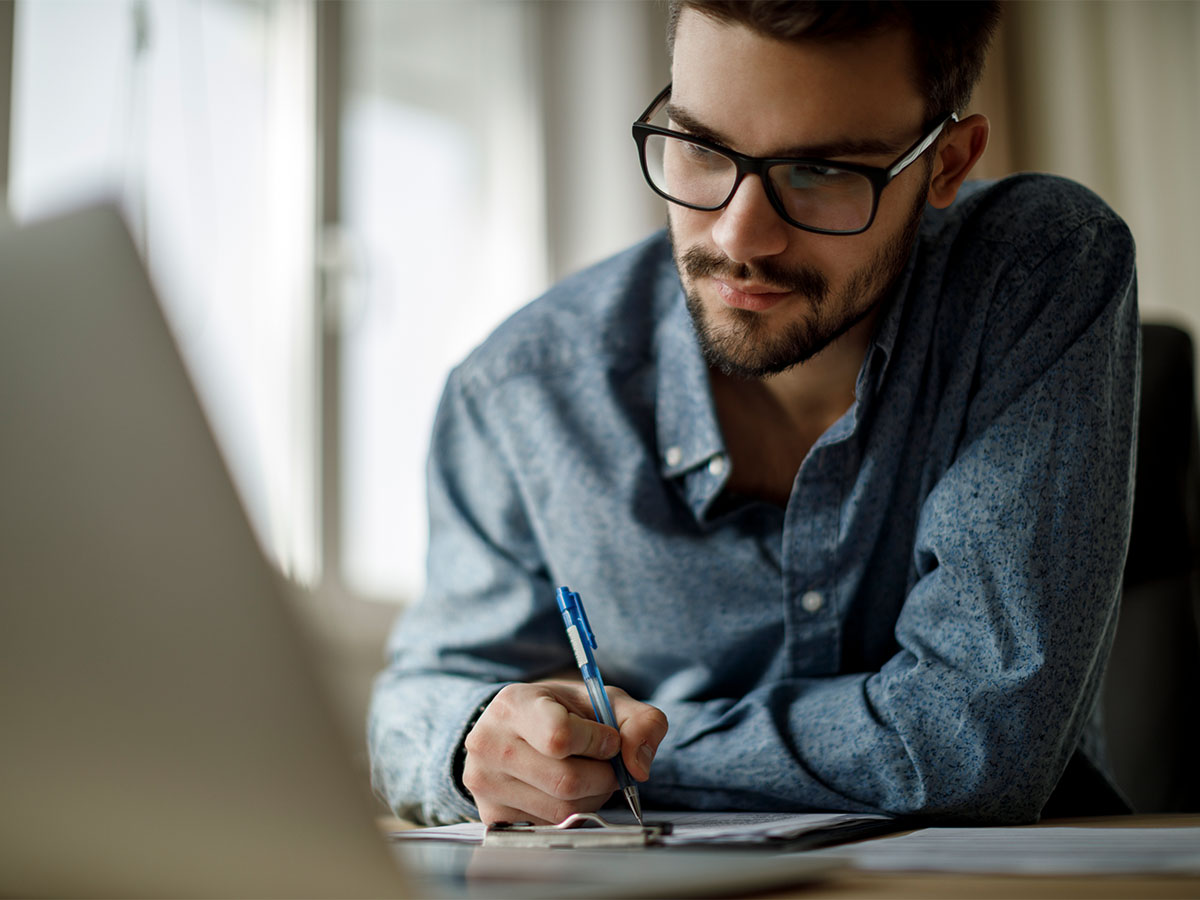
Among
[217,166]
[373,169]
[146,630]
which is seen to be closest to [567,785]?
[146,630]

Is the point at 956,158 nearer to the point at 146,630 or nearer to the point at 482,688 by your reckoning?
the point at 482,688

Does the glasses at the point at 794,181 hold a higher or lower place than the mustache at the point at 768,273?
higher

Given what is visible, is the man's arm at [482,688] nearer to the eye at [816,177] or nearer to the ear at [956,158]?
the eye at [816,177]

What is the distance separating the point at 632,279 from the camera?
128cm

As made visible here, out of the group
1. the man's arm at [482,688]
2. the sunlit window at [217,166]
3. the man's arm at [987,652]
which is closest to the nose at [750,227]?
the man's arm at [987,652]

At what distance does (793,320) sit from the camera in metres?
1.06

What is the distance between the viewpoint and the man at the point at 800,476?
890 millimetres

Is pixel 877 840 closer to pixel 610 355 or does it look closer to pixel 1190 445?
pixel 610 355

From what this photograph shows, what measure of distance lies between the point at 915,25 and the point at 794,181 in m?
0.18

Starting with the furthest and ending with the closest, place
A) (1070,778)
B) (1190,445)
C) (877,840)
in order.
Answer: (1190,445) → (1070,778) → (877,840)

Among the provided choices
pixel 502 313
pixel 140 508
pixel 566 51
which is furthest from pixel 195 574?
pixel 566 51

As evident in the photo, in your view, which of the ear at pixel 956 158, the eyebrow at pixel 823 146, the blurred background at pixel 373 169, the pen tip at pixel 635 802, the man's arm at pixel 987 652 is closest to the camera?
the pen tip at pixel 635 802

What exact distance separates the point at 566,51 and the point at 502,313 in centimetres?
88

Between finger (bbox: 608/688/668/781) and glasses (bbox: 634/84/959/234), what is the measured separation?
459mm
